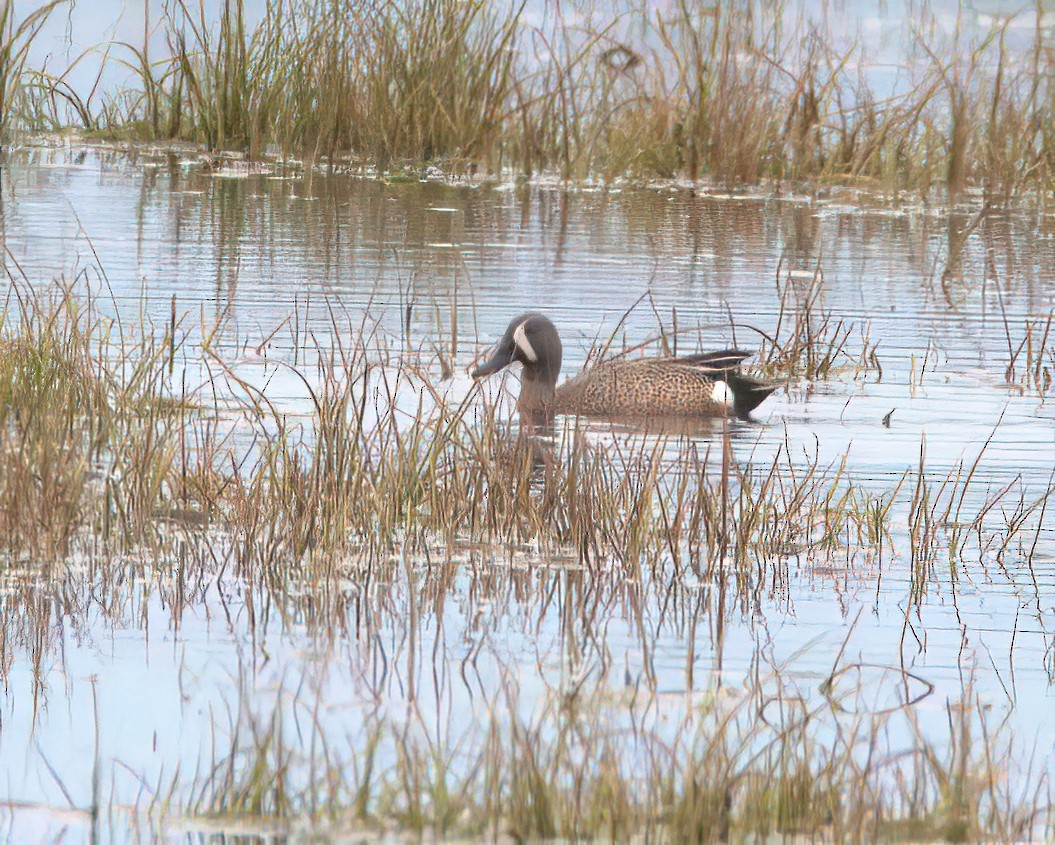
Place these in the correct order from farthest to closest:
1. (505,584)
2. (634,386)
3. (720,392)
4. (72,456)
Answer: (720,392), (634,386), (72,456), (505,584)

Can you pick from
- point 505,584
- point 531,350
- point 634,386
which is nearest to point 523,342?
point 531,350

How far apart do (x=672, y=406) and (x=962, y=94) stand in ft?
26.2

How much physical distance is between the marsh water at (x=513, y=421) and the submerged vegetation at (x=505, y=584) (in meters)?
0.04

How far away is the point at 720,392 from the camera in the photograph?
21.8ft

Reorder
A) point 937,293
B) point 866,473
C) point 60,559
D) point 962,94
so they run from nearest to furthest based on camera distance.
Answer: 1. point 60,559
2. point 866,473
3. point 937,293
4. point 962,94

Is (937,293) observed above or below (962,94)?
below

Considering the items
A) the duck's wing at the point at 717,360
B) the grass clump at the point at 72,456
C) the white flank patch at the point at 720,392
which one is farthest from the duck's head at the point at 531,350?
the grass clump at the point at 72,456

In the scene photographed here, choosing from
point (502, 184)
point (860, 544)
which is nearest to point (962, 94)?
point (502, 184)

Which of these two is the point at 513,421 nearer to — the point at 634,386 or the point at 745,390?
the point at 634,386

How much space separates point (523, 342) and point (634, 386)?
517mm

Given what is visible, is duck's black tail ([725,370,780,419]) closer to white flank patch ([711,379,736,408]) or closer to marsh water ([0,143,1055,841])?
white flank patch ([711,379,736,408])

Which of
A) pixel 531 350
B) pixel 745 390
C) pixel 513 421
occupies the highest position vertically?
pixel 531 350

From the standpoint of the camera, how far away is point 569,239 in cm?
1121

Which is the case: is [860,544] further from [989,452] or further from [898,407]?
[898,407]
